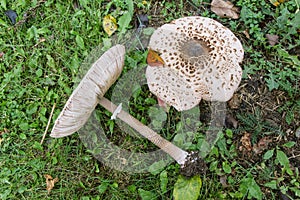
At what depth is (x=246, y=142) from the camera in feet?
11.2

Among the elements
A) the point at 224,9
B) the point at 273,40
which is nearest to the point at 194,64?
the point at 224,9

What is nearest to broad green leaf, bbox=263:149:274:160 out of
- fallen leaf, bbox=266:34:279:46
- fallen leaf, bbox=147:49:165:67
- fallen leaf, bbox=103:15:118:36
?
fallen leaf, bbox=266:34:279:46

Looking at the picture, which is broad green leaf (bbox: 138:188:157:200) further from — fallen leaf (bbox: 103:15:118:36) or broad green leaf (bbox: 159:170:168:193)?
fallen leaf (bbox: 103:15:118:36)

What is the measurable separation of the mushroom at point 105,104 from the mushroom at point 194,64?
0.35 meters

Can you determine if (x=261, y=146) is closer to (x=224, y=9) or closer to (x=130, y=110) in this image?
(x=130, y=110)

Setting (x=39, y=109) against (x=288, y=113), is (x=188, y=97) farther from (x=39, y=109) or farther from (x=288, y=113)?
(x=39, y=109)

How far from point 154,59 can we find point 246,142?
1.12m

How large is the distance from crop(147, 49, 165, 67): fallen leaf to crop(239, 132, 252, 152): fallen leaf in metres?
1.01

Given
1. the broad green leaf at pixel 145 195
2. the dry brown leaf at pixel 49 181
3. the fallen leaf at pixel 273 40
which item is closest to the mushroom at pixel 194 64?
the fallen leaf at pixel 273 40

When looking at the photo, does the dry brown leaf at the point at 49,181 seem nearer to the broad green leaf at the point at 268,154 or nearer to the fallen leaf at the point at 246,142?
the fallen leaf at the point at 246,142

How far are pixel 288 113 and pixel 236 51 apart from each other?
774 millimetres

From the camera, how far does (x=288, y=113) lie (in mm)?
3434

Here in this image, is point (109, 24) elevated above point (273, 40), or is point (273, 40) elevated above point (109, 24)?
point (109, 24)

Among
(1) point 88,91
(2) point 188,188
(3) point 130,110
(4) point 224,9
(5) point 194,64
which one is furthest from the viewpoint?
(4) point 224,9
